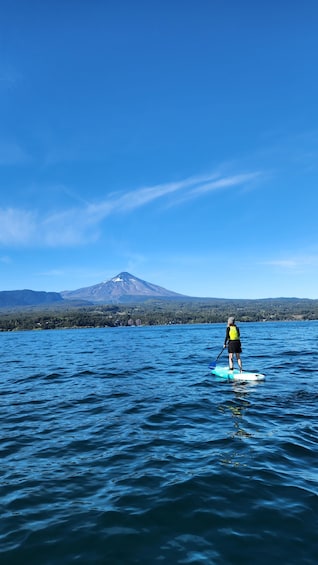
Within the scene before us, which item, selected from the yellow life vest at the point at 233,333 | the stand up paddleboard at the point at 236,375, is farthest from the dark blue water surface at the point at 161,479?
the yellow life vest at the point at 233,333

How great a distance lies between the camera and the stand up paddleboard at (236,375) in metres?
21.0

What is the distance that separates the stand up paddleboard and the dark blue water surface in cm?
323

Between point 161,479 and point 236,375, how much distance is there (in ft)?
45.9

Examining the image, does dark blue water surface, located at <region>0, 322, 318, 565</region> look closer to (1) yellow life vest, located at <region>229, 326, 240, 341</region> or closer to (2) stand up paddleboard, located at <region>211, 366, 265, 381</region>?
(2) stand up paddleboard, located at <region>211, 366, 265, 381</region>

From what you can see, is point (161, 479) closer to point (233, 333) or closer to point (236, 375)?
point (236, 375)

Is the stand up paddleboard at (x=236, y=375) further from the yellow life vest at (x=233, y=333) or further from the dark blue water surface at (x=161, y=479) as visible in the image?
the dark blue water surface at (x=161, y=479)

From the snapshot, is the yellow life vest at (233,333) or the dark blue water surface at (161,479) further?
the yellow life vest at (233,333)

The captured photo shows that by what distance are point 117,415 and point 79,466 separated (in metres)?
5.13

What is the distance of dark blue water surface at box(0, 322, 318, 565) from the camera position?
6113 mm

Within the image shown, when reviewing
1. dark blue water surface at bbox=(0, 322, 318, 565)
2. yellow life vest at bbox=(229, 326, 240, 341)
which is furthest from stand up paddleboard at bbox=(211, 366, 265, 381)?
dark blue water surface at bbox=(0, 322, 318, 565)

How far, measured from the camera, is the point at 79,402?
56.7ft

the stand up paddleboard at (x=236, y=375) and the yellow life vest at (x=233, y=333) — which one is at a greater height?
the yellow life vest at (x=233, y=333)

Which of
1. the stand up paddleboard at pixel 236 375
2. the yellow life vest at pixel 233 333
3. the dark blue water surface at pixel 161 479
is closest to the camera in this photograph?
the dark blue water surface at pixel 161 479

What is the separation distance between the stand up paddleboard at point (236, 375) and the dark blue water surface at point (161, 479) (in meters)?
3.23
